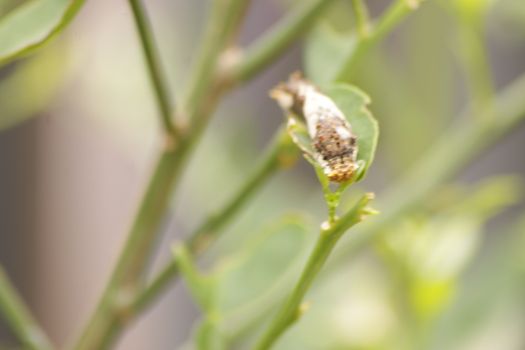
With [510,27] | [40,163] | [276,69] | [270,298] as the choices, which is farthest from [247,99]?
[270,298]

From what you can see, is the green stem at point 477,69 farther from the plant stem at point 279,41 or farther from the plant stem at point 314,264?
the plant stem at point 314,264

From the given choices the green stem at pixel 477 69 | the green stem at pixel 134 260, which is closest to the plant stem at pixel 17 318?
the green stem at pixel 134 260

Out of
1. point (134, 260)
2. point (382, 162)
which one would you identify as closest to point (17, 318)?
point (134, 260)

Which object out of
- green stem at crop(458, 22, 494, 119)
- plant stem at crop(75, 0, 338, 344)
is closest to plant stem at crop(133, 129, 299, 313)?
plant stem at crop(75, 0, 338, 344)

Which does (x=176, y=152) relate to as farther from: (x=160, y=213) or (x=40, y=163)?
(x=40, y=163)

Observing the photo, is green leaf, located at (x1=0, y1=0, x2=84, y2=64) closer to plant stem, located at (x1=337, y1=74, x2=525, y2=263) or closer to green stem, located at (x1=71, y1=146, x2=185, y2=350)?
green stem, located at (x1=71, y1=146, x2=185, y2=350)

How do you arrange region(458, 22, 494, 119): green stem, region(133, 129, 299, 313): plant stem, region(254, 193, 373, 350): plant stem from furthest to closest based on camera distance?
region(458, 22, 494, 119): green stem → region(133, 129, 299, 313): plant stem → region(254, 193, 373, 350): plant stem

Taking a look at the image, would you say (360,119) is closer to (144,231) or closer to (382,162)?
(144,231)
